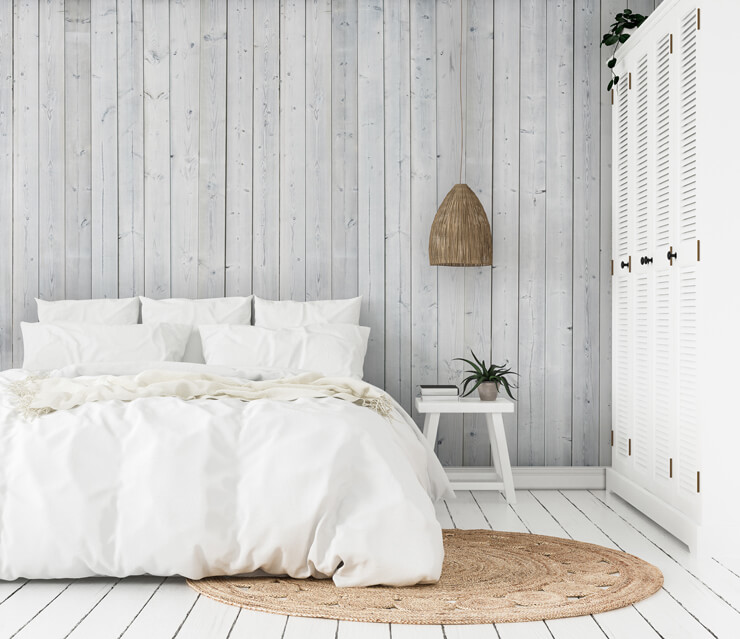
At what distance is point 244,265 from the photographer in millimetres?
4152

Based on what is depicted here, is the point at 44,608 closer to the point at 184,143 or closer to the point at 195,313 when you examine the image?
the point at 195,313

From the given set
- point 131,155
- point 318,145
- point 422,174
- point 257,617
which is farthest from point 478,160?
point 257,617

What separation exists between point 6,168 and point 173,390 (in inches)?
85.8

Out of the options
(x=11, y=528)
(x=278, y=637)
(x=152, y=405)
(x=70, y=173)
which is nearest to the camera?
(x=278, y=637)

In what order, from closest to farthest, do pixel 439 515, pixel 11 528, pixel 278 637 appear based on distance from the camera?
pixel 278 637 → pixel 11 528 → pixel 439 515

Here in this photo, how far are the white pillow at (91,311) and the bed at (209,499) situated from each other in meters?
1.43

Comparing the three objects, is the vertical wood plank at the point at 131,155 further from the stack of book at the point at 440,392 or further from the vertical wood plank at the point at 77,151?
the stack of book at the point at 440,392

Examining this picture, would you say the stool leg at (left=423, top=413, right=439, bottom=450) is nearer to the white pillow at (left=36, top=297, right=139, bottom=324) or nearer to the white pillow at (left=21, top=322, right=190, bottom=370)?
the white pillow at (left=21, top=322, right=190, bottom=370)

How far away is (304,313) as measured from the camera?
3938mm

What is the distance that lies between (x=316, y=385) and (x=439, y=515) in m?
0.99

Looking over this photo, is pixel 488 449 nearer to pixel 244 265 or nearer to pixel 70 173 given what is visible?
pixel 244 265

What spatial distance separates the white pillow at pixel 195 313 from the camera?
3.87 m

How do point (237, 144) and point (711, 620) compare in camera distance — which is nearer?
point (711, 620)

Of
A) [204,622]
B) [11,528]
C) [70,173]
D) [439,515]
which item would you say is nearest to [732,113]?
A: [439,515]
